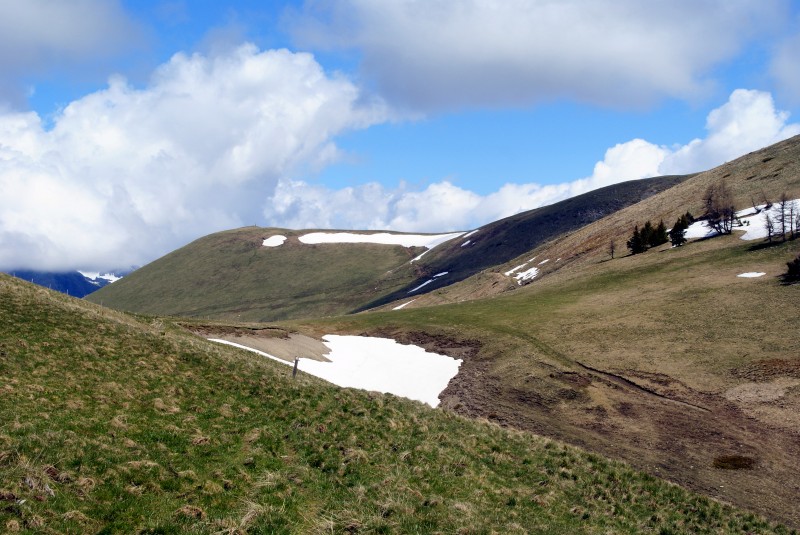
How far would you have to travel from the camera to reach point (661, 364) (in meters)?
45.5

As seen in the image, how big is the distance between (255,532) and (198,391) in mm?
12261

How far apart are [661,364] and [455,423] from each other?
25.4 meters

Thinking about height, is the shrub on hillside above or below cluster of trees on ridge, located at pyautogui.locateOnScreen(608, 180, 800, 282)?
below

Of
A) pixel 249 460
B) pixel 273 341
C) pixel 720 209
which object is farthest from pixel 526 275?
pixel 249 460

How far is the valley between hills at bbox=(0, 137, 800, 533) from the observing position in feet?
50.6

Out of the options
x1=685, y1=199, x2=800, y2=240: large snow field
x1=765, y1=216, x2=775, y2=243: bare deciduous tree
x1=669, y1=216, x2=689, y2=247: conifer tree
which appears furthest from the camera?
x1=669, y1=216, x2=689, y2=247: conifer tree

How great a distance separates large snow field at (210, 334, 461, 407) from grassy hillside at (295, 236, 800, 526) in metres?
2.20

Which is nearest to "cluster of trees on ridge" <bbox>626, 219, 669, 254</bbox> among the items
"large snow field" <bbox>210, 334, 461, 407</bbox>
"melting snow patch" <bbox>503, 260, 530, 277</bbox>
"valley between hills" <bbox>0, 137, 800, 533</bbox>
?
"valley between hills" <bbox>0, 137, 800, 533</bbox>

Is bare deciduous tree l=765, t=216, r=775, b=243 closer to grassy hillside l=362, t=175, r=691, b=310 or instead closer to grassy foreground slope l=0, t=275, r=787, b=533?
grassy foreground slope l=0, t=275, r=787, b=533

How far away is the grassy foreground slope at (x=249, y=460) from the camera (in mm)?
14391

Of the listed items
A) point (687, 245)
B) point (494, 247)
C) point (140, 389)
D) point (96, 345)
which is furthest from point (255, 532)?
point (494, 247)

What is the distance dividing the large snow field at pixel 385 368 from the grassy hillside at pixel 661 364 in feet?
7.22

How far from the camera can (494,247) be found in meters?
182

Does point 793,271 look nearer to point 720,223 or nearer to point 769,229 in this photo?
point 769,229
